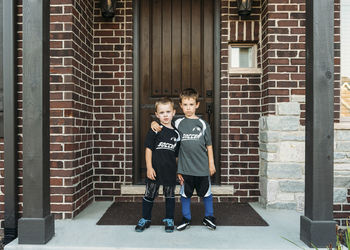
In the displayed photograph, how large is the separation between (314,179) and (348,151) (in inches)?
49.9

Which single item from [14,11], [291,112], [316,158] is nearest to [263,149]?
[291,112]

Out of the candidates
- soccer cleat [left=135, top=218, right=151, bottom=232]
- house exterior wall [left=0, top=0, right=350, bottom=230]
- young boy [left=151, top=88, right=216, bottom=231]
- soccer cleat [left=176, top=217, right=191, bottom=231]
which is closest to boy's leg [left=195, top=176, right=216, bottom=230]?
young boy [left=151, top=88, right=216, bottom=231]

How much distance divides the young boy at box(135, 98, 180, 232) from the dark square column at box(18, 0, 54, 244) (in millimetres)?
901

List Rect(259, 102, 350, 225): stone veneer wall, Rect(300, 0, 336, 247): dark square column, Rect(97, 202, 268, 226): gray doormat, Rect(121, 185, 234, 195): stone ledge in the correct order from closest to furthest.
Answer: Rect(300, 0, 336, 247): dark square column, Rect(97, 202, 268, 226): gray doormat, Rect(259, 102, 350, 225): stone veneer wall, Rect(121, 185, 234, 195): stone ledge

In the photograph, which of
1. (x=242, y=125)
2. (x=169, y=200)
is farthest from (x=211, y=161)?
(x=242, y=125)

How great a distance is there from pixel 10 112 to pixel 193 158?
1865mm

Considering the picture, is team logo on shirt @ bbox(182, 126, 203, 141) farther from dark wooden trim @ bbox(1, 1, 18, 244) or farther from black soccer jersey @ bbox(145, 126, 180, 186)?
dark wooden trim @ bbox(1, 1, 18, 244)

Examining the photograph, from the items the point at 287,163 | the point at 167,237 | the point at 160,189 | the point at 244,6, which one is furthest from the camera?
the point at 160,189

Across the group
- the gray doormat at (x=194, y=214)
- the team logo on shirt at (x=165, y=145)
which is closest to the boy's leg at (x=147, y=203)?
the gray doormat at (x=194, y=214)

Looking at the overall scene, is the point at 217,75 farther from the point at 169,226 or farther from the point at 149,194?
the point at 169,226

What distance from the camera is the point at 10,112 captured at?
306 centimetres

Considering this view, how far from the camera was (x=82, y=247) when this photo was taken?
255cm

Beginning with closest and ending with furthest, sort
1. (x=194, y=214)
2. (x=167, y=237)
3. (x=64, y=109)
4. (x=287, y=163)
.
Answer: (x=167, y=237) < (x=64, y=109) < (x=194, y=214) < (x=287, y=163)

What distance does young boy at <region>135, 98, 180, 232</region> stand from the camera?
288 centimetres
